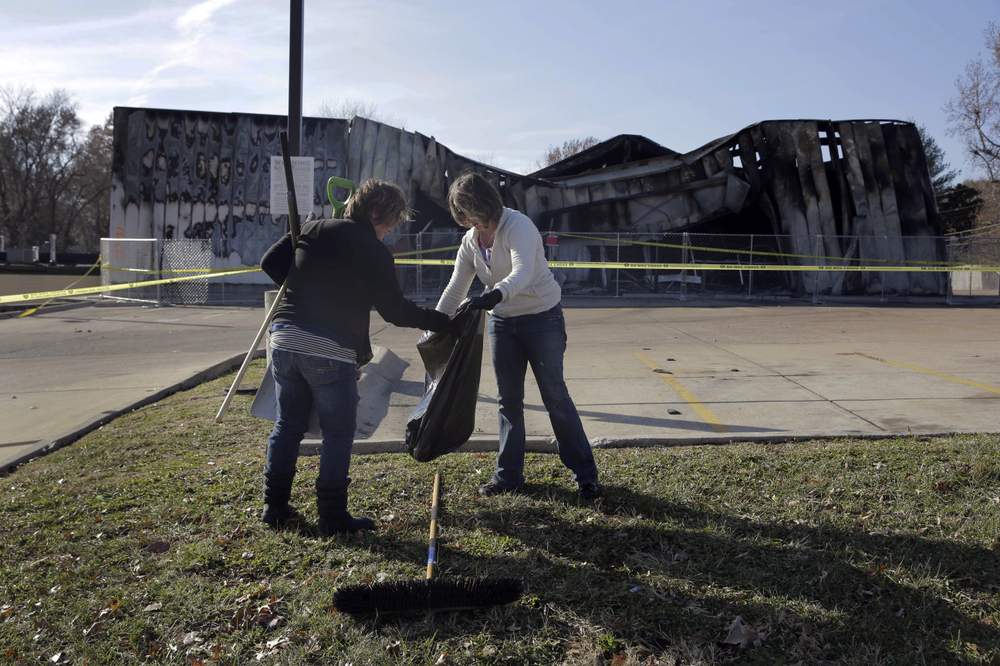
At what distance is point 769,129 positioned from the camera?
22.9 meters

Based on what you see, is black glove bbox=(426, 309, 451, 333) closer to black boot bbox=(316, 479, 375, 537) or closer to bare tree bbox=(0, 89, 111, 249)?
Answer: black boot bbox=(316, 479, 375, 537)

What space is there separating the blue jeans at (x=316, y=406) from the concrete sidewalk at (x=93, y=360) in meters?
2.65

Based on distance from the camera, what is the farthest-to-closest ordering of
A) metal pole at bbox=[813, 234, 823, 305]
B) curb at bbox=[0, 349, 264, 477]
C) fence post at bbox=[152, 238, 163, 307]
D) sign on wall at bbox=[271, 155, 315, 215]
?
1. metal pole at bbox=[813, 234, 823, 305]
2. fence post at bbox=[152, 238, 163, 307]
3. sign on wall at bbox=[271, 155, 315, 215]
4. curb at bbox=[0, 349, 264, 477]

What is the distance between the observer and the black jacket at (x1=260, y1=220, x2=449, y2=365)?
4117 millimetres

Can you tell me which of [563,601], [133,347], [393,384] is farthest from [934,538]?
[133,347]

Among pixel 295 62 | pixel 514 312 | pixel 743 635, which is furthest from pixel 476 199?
pixel 295 62

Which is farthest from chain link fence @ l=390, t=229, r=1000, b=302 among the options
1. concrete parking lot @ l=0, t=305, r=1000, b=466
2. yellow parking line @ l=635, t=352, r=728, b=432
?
yellow parking line @ l=635, t=352, r=728, b=432

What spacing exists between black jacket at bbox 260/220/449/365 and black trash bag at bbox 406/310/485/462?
54 centimetres

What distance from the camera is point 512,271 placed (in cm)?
452

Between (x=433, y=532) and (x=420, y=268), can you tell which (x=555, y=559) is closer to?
(x=433, y=532)

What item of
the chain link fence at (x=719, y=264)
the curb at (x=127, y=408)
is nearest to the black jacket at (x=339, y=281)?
the curb at (x=127, y=408)

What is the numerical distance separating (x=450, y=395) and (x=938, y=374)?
6.07 m

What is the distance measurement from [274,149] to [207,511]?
21645 millimetres

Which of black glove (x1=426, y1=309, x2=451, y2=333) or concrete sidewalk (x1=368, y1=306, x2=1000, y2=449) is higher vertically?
black glove (x1=426, y1=309, x2=451, y2=333)
